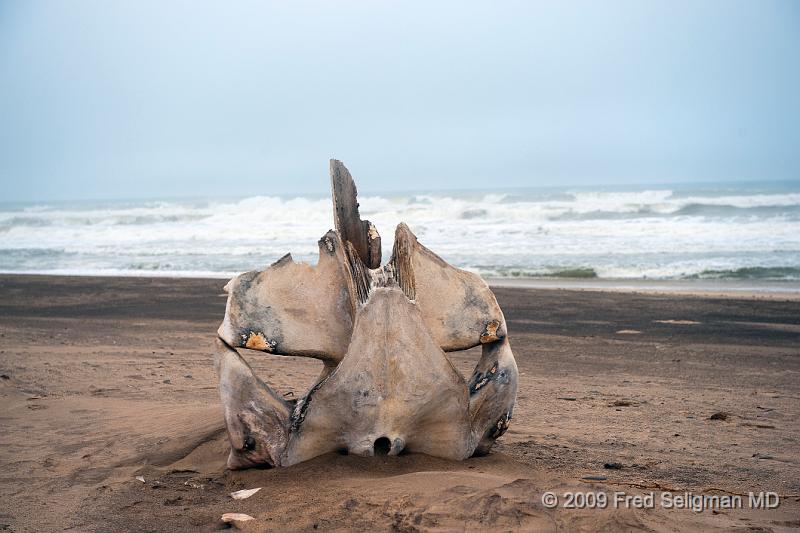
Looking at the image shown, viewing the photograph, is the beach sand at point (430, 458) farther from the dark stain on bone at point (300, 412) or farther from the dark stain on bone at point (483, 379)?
the dark stain on bone at point (483, 379)

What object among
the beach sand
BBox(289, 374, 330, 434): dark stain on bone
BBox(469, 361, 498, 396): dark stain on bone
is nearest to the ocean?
the beach sand

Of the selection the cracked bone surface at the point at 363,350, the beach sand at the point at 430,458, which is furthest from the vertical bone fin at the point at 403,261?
the beach sand at the point at 430,458

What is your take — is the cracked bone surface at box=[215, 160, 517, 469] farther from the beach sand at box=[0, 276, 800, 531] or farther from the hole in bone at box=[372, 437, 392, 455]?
the beach sand at box=[0, 276, 800, 531]

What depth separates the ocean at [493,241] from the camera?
20.1 metres

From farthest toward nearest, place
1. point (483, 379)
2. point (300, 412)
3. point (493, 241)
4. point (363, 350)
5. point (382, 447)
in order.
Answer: point (493, 241) < point (483, 379) < point (382, 447) < point (300, 412) < point (363, 350)

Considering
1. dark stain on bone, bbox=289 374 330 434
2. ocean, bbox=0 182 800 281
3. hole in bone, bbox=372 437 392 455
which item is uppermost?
dark stain on bone, bbox=289 374 330 434

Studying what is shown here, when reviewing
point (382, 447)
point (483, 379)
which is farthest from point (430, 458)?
point (483, 379)

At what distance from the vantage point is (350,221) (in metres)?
4.36

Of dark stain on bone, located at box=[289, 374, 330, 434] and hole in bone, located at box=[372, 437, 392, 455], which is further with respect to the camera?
hole in bone, located at box=[372, 437, 392, 455]

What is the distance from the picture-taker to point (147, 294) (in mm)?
14805

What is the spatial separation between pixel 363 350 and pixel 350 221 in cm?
84

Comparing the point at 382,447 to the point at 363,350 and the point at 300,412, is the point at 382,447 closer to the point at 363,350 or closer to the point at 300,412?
the point at 300,412

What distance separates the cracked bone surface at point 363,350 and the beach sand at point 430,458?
0.14 metres

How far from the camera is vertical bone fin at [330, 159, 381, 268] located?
4312mm
